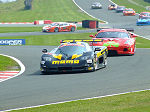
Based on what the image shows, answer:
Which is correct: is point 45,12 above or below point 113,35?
below

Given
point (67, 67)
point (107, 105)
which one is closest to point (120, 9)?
point (67, 67)

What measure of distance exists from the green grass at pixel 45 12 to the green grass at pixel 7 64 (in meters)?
51.5

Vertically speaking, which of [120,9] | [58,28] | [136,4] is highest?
[136,4]

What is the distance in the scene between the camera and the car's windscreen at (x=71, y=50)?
A: 50.7ft

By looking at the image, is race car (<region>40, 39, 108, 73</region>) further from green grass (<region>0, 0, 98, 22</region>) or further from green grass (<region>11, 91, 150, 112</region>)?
green grass (<region>0, 0, 98, 22</region>)

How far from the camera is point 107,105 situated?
8.62 m

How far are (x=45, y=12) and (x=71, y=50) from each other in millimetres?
69519

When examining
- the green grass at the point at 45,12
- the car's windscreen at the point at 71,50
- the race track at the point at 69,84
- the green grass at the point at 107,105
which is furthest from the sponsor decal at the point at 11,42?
the green grass at the point at 45,12

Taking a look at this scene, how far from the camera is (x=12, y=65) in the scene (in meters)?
17.6

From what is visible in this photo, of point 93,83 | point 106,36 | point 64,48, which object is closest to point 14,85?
point 93,83

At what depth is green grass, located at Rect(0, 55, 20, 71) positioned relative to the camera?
1680 cm

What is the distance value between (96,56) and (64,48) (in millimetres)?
1316

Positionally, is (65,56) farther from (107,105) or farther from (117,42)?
(107,105)

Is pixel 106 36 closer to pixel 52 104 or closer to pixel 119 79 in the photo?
pixel 119 79
